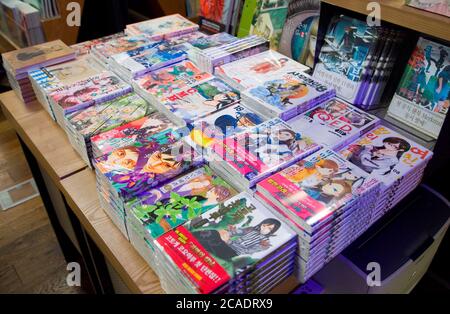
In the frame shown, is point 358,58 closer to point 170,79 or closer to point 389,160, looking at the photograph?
point 389,160

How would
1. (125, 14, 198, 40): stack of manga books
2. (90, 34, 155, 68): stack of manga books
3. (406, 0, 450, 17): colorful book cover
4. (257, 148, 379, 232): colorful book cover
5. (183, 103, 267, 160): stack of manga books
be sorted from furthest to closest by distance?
(125, 14, 198, 40): stack of manga books, (90, 34, 155, 68): stack of manga books, (183, 103, 267, 160): stack of manga books, (406, 0, 450, 17): colorful book cover, (257, 148, 379, 232): colorful book cover

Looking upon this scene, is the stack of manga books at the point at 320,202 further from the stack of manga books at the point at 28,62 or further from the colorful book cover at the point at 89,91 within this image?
the stack of manga books at the point at 28,62

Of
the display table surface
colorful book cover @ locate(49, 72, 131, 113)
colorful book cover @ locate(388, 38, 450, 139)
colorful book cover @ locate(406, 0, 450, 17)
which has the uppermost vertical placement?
colorful book cover @ locate(406, 0, 450, 17)

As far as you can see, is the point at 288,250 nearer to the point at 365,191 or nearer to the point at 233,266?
the point at 233,266

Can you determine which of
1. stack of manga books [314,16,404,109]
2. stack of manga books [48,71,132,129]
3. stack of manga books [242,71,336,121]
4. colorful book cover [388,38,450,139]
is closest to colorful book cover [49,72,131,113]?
stack of manga books [48,71,132,129]

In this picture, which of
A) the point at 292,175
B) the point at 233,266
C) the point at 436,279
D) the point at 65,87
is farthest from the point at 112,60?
the point at 436,279

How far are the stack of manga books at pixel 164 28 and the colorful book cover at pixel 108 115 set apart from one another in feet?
1.78

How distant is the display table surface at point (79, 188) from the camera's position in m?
1.13

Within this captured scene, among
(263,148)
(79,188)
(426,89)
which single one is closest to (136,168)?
(79,188)

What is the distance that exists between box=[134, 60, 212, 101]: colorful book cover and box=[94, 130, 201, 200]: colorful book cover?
295mm

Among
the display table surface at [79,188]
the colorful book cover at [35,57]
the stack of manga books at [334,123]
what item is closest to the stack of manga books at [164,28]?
the colorful book cover at [35,57]

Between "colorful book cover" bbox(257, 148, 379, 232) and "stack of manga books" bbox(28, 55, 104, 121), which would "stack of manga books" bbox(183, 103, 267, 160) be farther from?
"stack of manga books" bbox(28, 55, 104, 121)

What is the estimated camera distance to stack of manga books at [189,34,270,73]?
174cm
